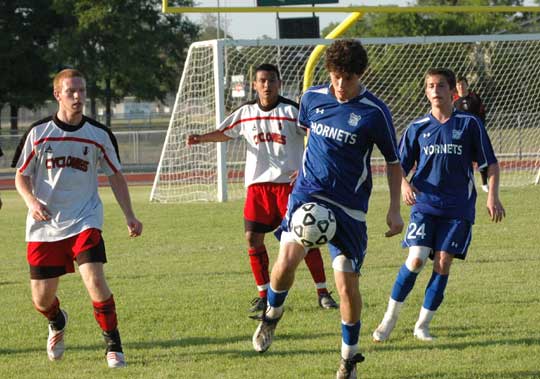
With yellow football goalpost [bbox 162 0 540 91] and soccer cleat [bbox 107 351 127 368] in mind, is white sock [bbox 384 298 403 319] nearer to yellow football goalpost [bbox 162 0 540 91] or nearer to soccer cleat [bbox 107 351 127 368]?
soccer cleat [bbox 107 351 127 368]

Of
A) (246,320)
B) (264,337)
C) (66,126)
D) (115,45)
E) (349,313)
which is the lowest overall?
(246,320)

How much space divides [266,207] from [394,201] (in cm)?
236

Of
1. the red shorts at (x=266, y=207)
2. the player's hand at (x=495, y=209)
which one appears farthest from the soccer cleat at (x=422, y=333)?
the red shorts at (x=266, y=207)

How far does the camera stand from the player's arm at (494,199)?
6621 millimetres

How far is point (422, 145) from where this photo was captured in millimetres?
6875

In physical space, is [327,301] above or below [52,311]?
below

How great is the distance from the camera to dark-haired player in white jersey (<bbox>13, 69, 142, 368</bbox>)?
6.14 meters

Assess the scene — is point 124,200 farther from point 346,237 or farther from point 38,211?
point 346,237

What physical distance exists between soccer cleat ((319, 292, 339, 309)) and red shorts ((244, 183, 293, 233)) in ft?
2.20

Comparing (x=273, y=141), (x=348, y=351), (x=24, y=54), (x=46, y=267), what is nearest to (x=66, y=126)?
(x=46, y=267)

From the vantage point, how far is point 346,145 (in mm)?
5734

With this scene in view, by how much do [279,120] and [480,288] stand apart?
7.43 feet

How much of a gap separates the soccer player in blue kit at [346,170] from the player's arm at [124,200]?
1000 mm

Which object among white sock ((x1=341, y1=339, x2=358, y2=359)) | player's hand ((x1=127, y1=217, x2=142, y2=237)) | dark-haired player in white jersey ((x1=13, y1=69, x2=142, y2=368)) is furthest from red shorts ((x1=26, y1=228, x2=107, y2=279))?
white sock ((x1=341, y1=339, x2=358, y2=359))
